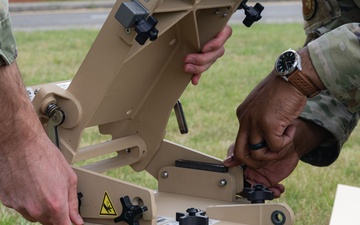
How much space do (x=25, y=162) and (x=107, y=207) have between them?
376mm

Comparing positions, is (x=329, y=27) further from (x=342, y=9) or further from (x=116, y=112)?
(x=116, y=112)

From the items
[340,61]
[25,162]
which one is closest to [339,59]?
[340,61]

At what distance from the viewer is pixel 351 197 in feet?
10.6

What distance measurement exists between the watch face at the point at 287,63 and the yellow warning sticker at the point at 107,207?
2.40ft

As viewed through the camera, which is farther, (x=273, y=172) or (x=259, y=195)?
(x=273, y=172)

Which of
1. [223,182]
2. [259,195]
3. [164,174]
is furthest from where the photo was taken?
[164,174]

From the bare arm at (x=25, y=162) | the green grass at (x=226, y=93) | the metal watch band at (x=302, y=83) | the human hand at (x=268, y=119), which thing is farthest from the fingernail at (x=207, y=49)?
the green grass at (x=226, y=93)

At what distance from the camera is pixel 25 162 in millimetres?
2402

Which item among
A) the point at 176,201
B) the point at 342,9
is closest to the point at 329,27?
the point at 342,9

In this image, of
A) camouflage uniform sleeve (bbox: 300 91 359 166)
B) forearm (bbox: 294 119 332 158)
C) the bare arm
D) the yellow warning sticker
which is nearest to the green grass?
camouflage uniform sleeve (bbox: 300 91 359 166)

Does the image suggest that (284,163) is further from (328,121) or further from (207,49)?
(207,49)

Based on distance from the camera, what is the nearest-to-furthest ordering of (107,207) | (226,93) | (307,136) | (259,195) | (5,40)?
(5,40)
(107,207)
(259,195)
(307,136)
(226,93)

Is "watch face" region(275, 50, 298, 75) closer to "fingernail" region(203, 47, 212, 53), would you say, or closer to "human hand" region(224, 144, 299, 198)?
"fingernail" region(203, 47, 212, 53)

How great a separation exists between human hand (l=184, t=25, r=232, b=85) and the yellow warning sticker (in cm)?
61
